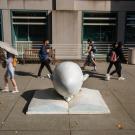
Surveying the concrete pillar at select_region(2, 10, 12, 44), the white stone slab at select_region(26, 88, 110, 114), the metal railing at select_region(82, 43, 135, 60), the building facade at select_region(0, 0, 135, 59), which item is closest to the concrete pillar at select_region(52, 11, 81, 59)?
the building facade at select_region(0, 0, 135, 59)

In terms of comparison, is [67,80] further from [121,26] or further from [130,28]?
[130,28]

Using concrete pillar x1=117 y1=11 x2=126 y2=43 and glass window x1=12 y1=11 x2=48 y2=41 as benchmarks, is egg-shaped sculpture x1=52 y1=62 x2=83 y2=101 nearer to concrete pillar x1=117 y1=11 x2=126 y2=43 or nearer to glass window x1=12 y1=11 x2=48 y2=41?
glass window x1=12 y1=11 x2=48 y2=41

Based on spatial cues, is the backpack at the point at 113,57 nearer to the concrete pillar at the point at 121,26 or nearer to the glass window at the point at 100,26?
the concrete pillar at the point at 121,26

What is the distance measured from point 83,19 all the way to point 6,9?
4.52 m

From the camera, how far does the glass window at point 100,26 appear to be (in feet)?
59.3

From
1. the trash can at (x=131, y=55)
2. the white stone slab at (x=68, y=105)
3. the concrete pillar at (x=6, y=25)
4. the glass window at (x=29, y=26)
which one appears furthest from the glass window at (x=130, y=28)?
the white stone slab at (x=68, y=105)

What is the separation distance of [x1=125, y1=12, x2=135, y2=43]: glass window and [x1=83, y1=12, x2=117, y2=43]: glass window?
76cm

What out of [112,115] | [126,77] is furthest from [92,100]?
[126,77]

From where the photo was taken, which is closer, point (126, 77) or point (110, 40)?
point (126, 77)

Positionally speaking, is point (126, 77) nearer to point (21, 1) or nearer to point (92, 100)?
point (92, 100)

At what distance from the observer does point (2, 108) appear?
8.18 meters

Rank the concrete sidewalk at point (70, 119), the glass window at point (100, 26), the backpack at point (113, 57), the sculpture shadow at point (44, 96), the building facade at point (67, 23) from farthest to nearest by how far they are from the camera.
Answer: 1. the glass window at point (100, 26)
2. the building facade at point (67, 23)
3. the backpack at point (113, 57)
4. the sculpture shadow at point (44, 96)
5. the concrete sidewalk at point (70, 119)

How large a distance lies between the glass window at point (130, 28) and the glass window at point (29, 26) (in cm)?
491

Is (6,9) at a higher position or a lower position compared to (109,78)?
higher
